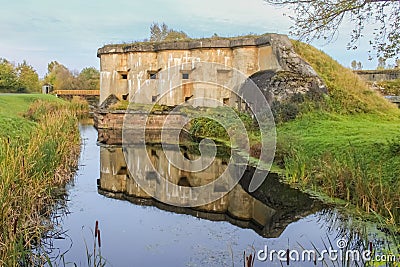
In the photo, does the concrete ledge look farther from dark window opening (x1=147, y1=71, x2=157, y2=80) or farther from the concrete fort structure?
dark window opening (x1=147, y1=71, x2=157, y2=80)

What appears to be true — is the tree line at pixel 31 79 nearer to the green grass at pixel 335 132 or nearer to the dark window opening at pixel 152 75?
the dark window opening at pixel 152 75

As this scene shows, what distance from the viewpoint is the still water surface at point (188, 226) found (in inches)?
206

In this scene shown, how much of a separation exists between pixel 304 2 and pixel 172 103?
39.7 ft

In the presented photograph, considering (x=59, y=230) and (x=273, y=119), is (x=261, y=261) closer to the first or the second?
(x=59, y=230)

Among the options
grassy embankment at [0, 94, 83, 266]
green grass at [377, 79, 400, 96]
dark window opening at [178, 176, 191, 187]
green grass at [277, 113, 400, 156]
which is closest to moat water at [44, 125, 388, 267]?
grassy embankment at [0, 94, 83, 266]

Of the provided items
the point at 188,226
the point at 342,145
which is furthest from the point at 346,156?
the point at 188,226

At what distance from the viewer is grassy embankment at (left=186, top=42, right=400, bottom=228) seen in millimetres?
6473

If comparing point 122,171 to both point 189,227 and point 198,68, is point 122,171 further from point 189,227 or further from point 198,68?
point 198,68

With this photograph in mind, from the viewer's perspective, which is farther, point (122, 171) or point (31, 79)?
point (31, 79)

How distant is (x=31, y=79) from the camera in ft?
131

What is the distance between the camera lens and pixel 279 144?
35.1 ft

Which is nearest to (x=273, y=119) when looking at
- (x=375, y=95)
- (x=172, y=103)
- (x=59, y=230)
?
(x=375, y=95)

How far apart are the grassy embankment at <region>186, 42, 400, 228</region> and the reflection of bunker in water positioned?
0.53 meters

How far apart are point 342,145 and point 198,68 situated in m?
11.3
